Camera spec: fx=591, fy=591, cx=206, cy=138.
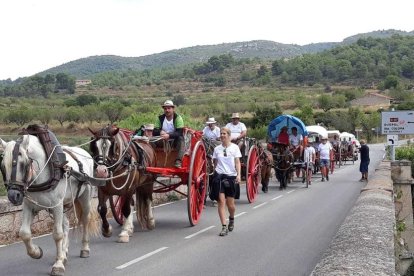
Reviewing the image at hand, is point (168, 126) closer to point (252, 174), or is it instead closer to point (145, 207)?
point (145, 207)

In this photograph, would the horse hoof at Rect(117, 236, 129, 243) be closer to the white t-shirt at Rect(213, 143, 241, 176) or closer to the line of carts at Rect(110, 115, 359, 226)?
the line of carts at Rect(110, 115, 359, 226)

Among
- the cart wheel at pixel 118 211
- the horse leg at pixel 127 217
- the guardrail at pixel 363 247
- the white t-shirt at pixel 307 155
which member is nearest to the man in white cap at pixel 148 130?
the cart wheel at pixel 118 211

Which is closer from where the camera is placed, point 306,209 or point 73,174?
point 73,174

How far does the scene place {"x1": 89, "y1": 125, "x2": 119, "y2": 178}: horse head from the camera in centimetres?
977

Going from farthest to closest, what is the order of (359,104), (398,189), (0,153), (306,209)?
(359,104), (398,189), (306,209), (0,153)

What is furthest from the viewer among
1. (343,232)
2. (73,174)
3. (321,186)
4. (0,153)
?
(321,186)

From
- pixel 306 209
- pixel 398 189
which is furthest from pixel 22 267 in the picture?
pixel 398 189

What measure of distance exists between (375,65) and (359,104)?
37145 mm

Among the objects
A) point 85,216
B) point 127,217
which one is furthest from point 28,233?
point 127,217

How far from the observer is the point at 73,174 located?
8305 millimetres

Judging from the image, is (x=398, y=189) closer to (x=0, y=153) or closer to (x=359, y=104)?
(x=0, y=153)

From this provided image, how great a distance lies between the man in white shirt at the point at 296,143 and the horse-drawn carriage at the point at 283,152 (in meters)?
0.09

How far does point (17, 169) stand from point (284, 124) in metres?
18.1

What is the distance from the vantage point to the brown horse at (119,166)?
986cm
